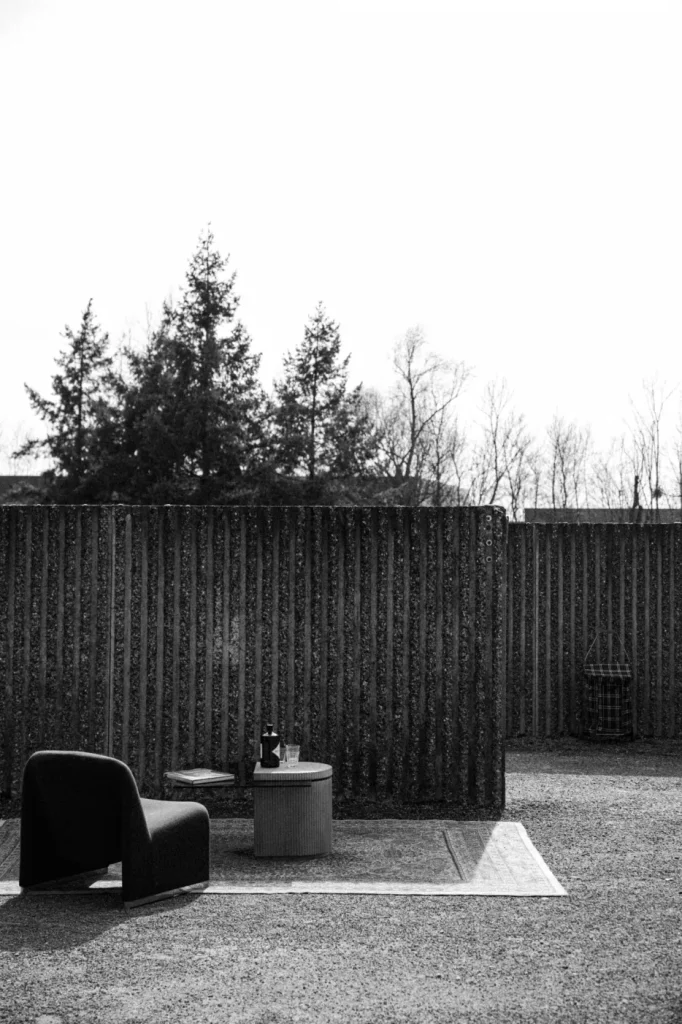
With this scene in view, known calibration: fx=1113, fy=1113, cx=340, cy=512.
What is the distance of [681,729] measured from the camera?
12047 mm

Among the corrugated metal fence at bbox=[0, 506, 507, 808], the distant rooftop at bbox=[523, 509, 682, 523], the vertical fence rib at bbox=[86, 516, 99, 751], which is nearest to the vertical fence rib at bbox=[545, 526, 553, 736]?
the corrugated metal fence at bbox=[0, 506, 507, 808]

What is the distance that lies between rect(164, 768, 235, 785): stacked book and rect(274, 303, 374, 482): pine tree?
20.4 meters

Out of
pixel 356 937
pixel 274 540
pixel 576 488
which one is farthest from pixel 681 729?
pixel 576 488

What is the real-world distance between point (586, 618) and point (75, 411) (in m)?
22.0

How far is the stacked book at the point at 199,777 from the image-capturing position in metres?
6.82

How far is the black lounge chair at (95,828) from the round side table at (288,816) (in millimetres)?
750

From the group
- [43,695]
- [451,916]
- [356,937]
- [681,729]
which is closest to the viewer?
[356,937]

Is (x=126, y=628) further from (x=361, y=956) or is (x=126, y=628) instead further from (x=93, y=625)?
(x=361, y=956)

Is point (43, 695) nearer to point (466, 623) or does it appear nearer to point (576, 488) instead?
point (466, 623)

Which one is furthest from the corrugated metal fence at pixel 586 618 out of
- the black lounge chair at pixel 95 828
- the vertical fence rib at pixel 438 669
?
the black lounge chair at pixel 95 828

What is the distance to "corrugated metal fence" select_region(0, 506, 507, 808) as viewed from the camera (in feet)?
25.3

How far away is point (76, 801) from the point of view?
18.4 ft

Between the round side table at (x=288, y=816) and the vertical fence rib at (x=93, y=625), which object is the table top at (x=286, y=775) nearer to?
the round side table at (x=288, y=816)

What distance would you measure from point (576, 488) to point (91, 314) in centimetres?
1795
